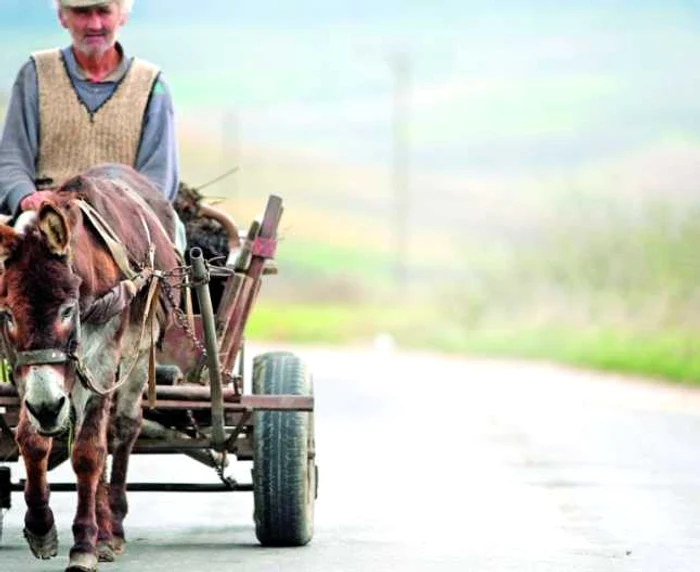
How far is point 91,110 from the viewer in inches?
491

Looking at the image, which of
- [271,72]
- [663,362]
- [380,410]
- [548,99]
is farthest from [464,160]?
[380,410]

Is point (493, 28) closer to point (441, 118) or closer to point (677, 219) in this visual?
point (441, 118)

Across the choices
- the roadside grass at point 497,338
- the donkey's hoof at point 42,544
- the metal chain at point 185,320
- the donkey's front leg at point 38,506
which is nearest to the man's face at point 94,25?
the metal chain at point 185,320

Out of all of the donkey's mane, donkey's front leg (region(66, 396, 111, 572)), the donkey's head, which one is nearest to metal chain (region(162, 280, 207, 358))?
the donkey's mane

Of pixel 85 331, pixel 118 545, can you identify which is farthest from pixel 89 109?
pixel 85 331

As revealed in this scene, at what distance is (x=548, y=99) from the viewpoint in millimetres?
141250

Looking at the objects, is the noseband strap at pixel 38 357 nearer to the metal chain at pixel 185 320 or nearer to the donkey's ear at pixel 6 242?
the donkey's ear at pixel 6 242

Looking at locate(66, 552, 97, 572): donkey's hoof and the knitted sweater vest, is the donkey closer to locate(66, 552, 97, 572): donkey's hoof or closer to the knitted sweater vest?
locate(66, 552, 97, 572): donkey's hoof

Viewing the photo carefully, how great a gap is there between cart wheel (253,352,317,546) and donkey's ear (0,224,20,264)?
7.48ft

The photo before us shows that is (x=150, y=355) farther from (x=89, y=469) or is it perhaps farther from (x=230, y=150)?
(x=230, y=150)

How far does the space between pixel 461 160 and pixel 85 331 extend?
116m

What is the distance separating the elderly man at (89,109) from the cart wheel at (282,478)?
4.40 ft

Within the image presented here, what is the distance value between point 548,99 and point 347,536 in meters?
130

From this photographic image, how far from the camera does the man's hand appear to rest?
1027cm
